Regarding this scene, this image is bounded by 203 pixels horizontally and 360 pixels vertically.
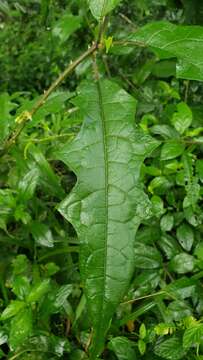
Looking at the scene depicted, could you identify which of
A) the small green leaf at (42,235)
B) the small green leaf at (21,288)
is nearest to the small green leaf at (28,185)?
the small green leaf at (42,235)

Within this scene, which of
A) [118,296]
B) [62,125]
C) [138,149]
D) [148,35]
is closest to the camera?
[118,296]

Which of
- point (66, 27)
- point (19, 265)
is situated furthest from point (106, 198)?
point (66, 27)

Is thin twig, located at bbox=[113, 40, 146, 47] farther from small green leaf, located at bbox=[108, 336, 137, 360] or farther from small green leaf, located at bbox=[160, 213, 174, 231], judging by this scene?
small green leaf, located at bbox=[108, 336, 137, 360]

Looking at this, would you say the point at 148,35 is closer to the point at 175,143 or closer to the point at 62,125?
the point at 175,143

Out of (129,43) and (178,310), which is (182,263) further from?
(129,43)

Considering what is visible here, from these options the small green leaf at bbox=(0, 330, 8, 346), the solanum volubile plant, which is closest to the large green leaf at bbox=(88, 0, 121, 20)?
the solanum volubile plant

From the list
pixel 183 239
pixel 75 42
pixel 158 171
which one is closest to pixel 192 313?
pixel 183 239

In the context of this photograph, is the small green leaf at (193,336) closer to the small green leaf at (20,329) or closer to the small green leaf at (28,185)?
the small green leaf at (20,329)
